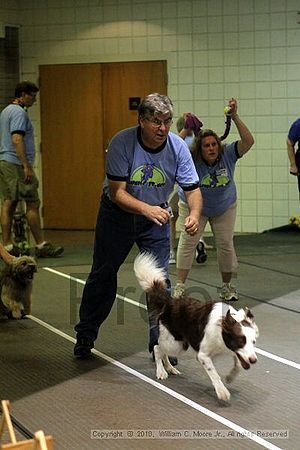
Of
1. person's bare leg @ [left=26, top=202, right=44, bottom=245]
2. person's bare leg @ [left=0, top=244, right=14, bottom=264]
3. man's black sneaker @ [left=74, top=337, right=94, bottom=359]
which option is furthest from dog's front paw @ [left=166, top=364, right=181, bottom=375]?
person's bare leg @ [left=26, top=202, right=44, bottom=245]

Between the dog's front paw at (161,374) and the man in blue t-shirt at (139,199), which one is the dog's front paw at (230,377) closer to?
the dog's front paw at (161,374)

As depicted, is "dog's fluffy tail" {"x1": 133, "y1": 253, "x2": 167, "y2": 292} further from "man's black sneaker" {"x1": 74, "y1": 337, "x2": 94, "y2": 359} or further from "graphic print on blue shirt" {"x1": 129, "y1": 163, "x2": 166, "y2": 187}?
"man's black sneaker" {"x1": 74, "y1": 337, "x2": 94, "y2": 359}

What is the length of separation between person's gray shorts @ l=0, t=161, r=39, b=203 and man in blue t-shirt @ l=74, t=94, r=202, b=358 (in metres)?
3.74

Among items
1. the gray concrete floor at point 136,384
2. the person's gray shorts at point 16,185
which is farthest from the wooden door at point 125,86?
the gray concrete floor at point 136,384

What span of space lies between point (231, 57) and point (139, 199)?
20.0ft

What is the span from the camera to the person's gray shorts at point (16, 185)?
28.2 feet

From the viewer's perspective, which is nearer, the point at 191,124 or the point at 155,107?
the point at 155,107

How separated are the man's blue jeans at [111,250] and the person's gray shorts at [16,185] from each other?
3740mm

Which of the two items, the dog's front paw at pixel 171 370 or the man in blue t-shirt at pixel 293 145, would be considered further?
the man in blue t-shirt at pixel 293 145

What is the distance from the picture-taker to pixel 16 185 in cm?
861

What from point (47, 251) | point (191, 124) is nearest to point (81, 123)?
point (47, 251)

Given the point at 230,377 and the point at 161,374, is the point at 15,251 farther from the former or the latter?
the point at 230,377

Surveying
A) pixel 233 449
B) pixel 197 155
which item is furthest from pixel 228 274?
pixel 233 449

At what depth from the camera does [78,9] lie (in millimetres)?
10844
